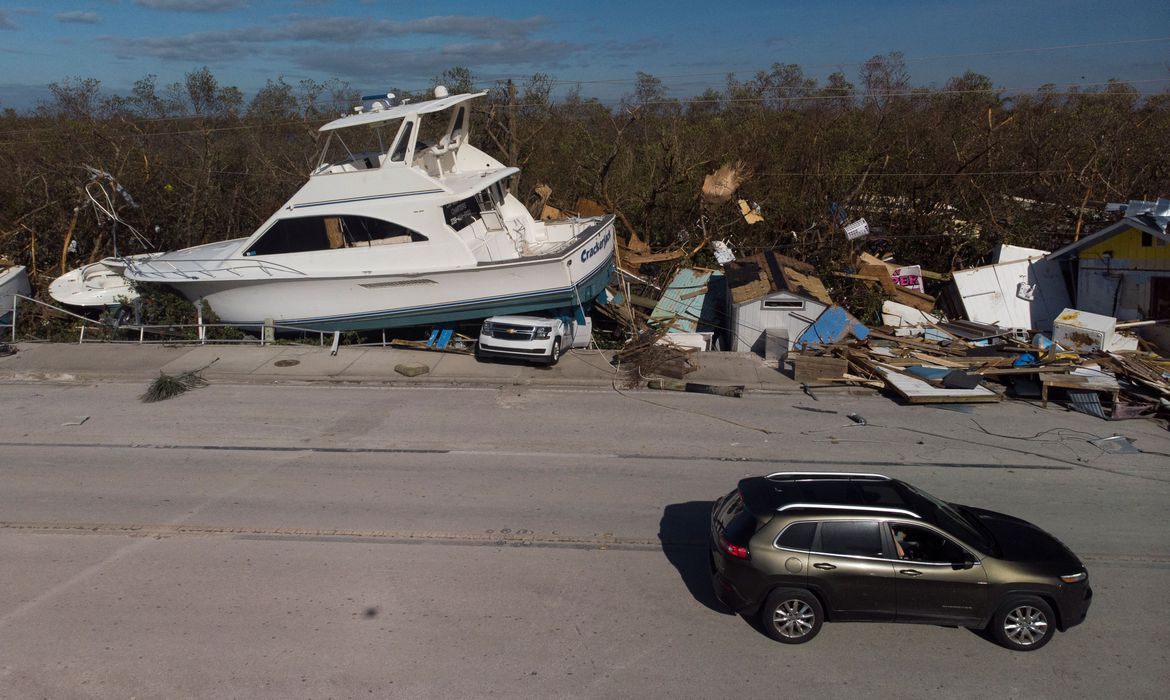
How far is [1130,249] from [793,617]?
14.7 meters

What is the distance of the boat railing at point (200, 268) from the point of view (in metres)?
15.8

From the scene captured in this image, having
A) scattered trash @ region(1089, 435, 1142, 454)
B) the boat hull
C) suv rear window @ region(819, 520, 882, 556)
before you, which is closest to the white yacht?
the boat hull

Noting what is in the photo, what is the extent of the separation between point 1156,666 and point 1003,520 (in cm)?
157

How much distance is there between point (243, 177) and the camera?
74.5ft

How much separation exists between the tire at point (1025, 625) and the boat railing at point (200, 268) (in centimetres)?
1311

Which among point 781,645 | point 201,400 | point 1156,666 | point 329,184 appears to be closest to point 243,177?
point 329,184

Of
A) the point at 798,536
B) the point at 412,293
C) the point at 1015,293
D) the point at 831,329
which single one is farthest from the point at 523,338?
the point at 1015,293

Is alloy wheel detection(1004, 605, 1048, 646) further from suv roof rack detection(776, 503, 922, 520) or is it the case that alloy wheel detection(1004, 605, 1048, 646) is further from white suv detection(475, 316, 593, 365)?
white suv detection(475, 316, 593, 365)

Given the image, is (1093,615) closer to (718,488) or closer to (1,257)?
(718,488)

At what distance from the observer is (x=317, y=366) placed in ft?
50.2

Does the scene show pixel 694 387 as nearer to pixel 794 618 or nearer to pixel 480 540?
pixel 480 540

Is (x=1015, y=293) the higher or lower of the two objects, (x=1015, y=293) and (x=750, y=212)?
the lower

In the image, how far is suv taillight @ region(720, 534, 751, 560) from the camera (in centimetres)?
661

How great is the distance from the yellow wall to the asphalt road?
5.66m
